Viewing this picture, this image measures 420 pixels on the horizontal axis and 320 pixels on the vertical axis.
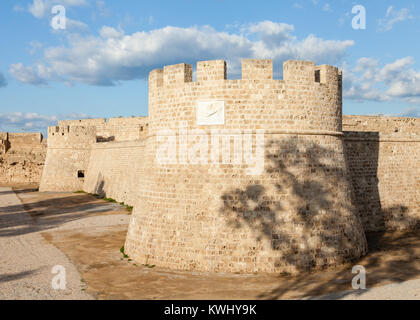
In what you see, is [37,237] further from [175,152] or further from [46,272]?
[175,152]

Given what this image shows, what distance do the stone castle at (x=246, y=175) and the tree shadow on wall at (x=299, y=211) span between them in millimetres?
27

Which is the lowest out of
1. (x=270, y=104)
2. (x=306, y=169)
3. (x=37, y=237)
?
(x=37, y=237)

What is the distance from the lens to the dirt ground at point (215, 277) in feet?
26.5

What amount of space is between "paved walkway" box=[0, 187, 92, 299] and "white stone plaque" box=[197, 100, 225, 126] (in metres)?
5.24

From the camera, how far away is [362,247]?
1088 cm

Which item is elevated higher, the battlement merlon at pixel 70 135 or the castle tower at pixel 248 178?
the battlement merlon at pixel 70 135

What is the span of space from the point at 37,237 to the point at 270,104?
11.0m

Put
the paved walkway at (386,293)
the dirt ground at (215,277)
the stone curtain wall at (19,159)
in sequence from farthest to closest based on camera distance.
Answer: the stone curtain wall at (19,159), the dirt ground at (215,277), the paved walkway at (386,293)

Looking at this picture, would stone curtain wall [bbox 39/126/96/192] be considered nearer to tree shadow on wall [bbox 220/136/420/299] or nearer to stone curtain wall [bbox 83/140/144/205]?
stone curtain wall [bbox 83/140/144/205]

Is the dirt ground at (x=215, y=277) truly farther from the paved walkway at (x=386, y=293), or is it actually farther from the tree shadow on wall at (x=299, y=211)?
the paved walkway at (x=386, y=293)

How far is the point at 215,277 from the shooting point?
8.94 m

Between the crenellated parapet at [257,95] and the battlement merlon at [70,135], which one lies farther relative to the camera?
the battlement merlon at [70,135]

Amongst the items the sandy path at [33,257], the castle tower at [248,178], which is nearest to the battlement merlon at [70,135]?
the sandy path at [33,257]

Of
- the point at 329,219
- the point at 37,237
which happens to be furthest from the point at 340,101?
the point at 37,237
